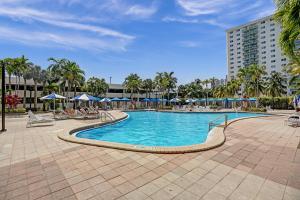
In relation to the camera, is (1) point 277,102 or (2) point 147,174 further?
(1) point 277,102

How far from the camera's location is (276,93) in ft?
153

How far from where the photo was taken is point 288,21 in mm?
4391

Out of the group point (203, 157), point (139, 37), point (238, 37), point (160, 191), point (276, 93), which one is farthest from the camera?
point (238, 37)

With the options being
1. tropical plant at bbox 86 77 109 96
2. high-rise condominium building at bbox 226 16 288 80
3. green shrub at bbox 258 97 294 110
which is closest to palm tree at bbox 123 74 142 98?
tropical plant at bbox 86 77 109 96

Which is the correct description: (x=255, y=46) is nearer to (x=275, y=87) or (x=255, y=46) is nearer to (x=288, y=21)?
(x=275, y=87)

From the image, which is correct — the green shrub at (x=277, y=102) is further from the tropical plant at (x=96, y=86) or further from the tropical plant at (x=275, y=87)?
the tropical plant at (x=96, y=86)

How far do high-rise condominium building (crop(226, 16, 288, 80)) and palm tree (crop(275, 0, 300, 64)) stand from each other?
261 ft

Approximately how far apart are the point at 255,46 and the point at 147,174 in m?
95.8

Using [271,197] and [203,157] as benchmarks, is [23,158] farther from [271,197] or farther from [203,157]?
[271,197]

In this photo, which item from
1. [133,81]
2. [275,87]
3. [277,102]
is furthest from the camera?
[275,87]

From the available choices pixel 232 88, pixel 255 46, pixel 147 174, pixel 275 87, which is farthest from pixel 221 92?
pixel 147 174

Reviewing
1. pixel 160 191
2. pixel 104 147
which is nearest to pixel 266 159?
pixel 160 191

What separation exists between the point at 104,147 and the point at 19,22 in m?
9.00

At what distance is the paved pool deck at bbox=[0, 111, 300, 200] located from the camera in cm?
337
